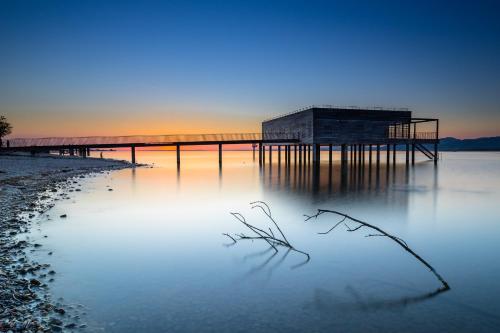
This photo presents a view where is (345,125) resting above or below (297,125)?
below

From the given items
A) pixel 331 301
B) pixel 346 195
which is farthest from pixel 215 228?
pixel 346 195

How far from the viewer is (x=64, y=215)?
13.3 m

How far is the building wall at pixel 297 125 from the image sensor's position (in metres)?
46.4

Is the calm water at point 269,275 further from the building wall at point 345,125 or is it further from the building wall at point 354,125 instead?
the building wall at point 354,125

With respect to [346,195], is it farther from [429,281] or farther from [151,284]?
[151,284]

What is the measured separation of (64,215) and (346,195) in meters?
15.7

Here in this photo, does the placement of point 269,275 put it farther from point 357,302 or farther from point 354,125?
point 354,125

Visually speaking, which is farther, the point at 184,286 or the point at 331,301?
the point at 184,286

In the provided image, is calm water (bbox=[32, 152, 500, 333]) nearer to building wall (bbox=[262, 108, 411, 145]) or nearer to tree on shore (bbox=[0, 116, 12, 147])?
building wall (bbox=[262, 108, 411, 145])

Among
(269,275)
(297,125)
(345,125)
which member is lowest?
(269,275)

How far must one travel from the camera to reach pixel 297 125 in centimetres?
5069

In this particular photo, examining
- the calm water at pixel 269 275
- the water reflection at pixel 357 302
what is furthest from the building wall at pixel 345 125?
the water reflection at pixel 357 302

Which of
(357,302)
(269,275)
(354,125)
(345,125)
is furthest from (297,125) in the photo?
(357,302)

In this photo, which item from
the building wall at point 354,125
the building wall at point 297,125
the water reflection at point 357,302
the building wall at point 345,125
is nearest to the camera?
the water reflection at point 357,302
